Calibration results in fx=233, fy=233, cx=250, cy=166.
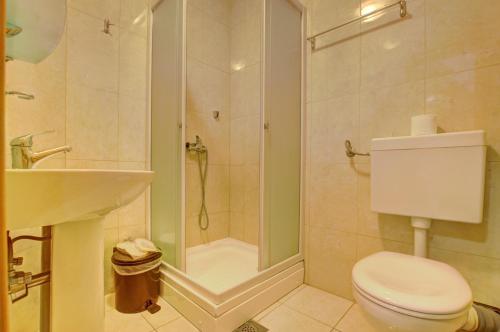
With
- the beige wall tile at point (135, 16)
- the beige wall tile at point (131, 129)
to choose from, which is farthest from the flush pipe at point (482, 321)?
the beige wall tile at point (135, 16)

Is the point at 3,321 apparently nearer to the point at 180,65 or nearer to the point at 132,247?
the point at 132,247

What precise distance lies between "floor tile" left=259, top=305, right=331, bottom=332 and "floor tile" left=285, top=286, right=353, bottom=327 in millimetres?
42

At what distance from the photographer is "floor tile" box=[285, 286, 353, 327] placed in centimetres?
126

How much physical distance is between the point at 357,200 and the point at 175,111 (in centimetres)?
121

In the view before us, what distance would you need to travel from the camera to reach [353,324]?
1202 millimetres

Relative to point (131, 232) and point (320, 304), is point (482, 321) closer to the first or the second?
point (320, 304)

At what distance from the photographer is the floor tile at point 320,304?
126cm

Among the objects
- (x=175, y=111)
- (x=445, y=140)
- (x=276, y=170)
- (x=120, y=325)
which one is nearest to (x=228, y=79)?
(x=175, y=111)

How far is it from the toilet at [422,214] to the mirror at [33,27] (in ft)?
4.85

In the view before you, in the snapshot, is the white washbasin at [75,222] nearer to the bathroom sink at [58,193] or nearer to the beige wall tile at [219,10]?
the bathroom sink at [58,193]

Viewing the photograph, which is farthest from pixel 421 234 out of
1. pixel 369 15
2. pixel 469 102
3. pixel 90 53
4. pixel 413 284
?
pixel 90 53

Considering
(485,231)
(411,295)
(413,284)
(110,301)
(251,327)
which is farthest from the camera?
(110,301)

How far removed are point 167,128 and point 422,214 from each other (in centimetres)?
143

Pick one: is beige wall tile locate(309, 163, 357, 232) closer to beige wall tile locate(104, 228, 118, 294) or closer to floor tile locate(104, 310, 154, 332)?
floor tile locate(104, 310, 154, 332)
